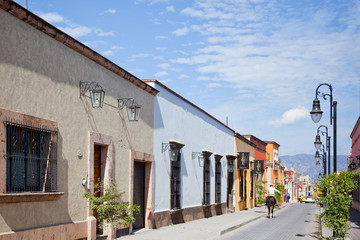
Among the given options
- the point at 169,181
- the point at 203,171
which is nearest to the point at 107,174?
the point at 169,181

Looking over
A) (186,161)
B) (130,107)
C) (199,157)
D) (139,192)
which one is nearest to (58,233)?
(130,107)

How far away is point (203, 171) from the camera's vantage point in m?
23.7

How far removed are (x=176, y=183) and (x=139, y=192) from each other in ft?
12.0

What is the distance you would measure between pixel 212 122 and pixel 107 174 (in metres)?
13.6

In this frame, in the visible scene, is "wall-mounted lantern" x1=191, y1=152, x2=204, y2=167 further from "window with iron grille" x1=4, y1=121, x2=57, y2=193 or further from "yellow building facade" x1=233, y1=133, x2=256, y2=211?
"window with iron grille" x1=4, y1=121, x2=57, y2=193

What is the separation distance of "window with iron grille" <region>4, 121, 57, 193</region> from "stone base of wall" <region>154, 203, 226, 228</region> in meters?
7.67

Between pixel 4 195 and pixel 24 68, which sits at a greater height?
pixel 24 68

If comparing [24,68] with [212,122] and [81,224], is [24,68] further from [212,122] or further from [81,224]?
[212,122]

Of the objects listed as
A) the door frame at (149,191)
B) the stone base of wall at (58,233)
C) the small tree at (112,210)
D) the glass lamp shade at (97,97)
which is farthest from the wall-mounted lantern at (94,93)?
the door frame at (149,191)

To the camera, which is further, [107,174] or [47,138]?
[107,174]

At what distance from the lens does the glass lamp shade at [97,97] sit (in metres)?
11.7

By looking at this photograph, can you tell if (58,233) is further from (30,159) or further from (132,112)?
(132,112)

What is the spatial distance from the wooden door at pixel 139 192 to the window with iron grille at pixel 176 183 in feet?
8.16

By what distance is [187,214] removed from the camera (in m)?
21.1
